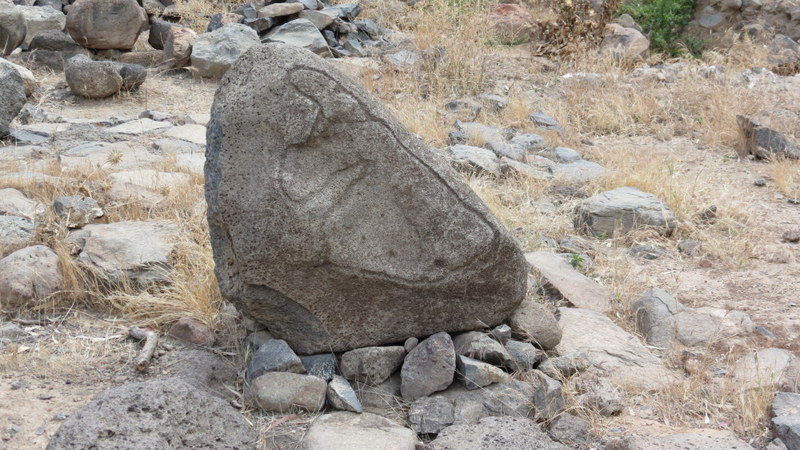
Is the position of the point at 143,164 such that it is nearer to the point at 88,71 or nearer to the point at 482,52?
the point at 88,71

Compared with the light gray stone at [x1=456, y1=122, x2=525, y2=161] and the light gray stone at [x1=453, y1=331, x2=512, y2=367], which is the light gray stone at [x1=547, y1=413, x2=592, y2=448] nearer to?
the light gray stone at [x1=453, y1=331, x2=512, y2=367]

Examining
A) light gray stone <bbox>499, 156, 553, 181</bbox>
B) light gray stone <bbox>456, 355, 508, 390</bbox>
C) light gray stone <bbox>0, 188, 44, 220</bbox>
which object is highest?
light gray stone <bbox>456, 355, 508, 390</bbox>

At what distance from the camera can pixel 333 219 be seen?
293 cm

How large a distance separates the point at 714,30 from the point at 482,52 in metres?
3.86

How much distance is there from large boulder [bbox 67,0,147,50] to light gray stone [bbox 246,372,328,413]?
6.24 meters

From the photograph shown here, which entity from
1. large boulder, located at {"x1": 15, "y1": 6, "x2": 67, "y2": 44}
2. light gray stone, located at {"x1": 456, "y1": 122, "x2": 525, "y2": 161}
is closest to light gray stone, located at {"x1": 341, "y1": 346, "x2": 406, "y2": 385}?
light gray stone, located at {"x1": 456, "y1": 122, "x2": 525, "y2": 161}

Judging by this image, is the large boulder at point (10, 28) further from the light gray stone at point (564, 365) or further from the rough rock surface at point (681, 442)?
the rough rock surface at point (681, 442)

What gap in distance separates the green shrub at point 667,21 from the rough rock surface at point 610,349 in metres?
7.65

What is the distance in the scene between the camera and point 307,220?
288 centimetres

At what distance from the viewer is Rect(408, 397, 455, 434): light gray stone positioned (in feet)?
9.50

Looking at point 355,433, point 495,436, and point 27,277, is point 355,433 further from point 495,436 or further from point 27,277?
point 27,277

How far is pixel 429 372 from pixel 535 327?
21.5 inches

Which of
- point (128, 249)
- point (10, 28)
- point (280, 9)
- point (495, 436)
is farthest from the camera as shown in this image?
point (280, 9)

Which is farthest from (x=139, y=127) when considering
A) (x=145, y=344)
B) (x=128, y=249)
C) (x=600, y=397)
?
(x=600, y=397)
